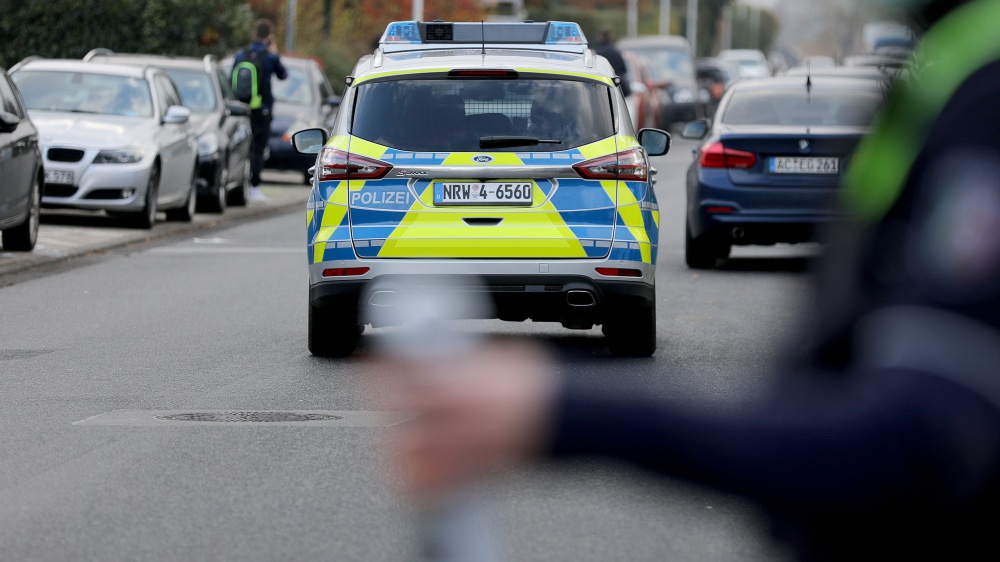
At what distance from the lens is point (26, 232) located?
16.0 metres

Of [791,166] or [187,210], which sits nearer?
[791,166]

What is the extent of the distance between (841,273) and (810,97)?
45.1ft

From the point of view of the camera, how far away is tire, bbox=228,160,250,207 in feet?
75.6

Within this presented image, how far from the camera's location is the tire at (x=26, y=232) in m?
15.9

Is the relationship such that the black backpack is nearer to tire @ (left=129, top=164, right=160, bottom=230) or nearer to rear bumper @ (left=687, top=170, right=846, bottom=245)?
tire @ (left=129, top=164, right=160, bottom=230)

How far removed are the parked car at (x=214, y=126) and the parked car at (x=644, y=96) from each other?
14181 mm

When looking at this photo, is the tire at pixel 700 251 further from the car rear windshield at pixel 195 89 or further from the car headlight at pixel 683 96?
the car headlight at pixel 683 96

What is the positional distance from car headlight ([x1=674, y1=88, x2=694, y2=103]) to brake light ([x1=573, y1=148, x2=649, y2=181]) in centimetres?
3961

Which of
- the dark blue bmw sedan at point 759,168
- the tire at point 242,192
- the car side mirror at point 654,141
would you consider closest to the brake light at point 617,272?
the car side mirror at point 654,141

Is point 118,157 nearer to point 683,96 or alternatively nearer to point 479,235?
point 479,235

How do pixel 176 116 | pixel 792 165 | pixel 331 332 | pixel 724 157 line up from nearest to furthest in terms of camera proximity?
pixel 331 332
pixel 792 165
pixel 724 157
pixel 176 116

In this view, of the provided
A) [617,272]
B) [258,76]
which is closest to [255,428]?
[617,272]

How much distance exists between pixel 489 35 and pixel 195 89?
42.4 feet

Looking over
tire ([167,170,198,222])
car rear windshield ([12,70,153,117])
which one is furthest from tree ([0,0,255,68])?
car rear windshield ([12,70,153,117])
